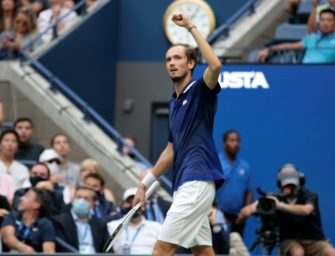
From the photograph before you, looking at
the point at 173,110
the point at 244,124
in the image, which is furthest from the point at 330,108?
the point at 173,110

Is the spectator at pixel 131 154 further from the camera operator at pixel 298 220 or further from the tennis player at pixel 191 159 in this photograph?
the tennis player at pixel 191 159

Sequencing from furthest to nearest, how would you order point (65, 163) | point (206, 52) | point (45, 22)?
point (45, 22) < point (65, 163) < point (206, 52)

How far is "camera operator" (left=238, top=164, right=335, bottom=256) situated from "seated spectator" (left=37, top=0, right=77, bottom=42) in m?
6.81

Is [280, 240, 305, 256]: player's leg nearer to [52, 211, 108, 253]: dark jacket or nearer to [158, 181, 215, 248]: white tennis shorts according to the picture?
[52, 211, 108, 253]: dark jacket

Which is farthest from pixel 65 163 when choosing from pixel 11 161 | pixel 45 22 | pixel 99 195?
pixel 45 22

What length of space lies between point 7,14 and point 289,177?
270 inches

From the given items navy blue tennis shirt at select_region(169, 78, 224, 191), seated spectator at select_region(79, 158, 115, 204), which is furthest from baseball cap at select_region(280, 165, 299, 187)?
navy blue tennis shirt at select_region(169, 78, 224, 191)

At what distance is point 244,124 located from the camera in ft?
56.0

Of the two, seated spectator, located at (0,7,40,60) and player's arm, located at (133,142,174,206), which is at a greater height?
seated spectator, located at (0,7,40,60)

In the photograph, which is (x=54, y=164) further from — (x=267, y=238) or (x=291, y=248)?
(x=291, y=248)

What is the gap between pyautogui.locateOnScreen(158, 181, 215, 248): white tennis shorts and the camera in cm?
1151

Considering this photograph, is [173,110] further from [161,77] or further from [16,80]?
[161,77]

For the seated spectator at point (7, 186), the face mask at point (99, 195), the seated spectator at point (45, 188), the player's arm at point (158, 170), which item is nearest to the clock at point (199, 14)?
the face mask at point (99, 195)

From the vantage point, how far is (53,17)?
845 inches
